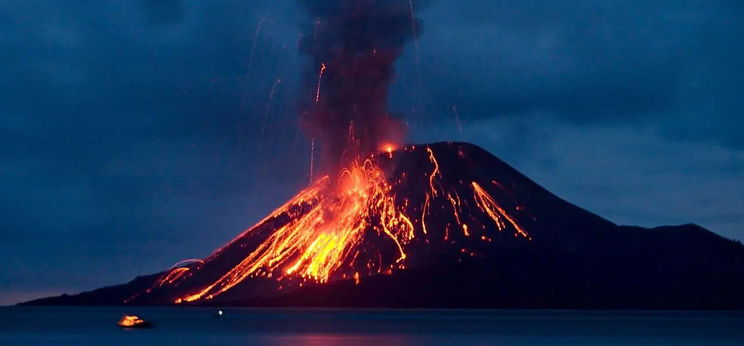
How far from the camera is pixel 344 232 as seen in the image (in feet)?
620

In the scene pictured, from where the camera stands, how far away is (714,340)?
304 feet

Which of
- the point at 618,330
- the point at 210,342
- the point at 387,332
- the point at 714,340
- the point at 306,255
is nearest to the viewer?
the point at 210,342

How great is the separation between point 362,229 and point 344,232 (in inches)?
133

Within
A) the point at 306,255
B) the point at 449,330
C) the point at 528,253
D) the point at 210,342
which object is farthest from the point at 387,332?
the point at 528,253

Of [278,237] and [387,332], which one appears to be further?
[278,237]

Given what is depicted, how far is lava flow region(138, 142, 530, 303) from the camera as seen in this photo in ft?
619

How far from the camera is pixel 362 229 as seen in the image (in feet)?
615

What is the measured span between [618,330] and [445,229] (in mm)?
85986

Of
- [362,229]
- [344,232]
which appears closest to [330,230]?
[344,232]

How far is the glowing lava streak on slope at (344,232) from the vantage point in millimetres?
188750

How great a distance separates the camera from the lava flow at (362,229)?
189m

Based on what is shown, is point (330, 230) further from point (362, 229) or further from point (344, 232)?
point (362, 229)

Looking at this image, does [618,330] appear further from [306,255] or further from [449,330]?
[306,255]

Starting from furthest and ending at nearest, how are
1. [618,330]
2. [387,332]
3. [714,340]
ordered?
[618,330] < [387,332] < [714,340]
